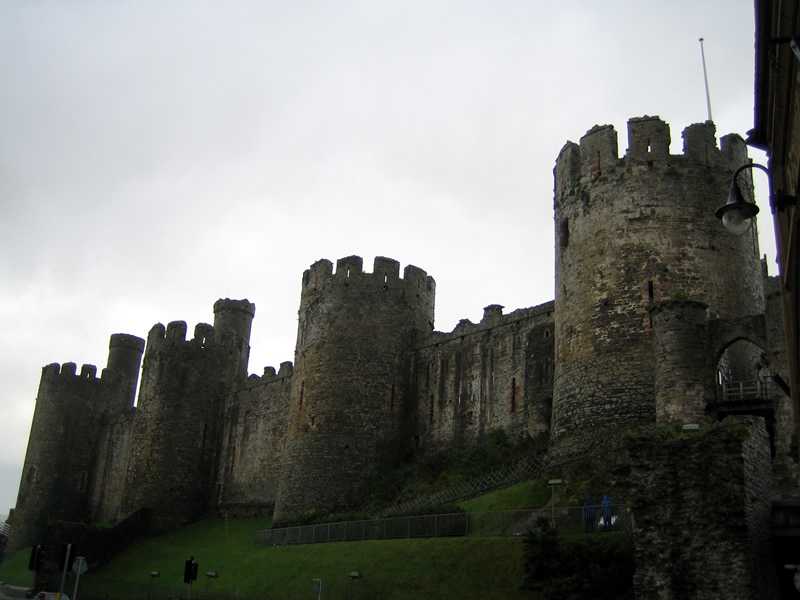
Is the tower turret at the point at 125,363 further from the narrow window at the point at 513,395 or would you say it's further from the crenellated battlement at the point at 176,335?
the narrow window at the point at 513,395

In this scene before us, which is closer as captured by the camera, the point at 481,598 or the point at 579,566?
the point at 579,566

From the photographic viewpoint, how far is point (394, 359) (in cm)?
3975

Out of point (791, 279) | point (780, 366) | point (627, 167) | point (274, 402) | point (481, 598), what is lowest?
point (481, 598)

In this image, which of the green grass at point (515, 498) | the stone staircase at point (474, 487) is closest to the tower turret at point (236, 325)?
the stone staircase at point (474, 487)

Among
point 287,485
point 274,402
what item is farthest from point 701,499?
point 274,402

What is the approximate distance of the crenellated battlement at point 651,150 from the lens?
28.4 metres

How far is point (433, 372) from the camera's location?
131 feet

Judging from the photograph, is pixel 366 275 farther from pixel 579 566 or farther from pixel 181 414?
pixel 579 566

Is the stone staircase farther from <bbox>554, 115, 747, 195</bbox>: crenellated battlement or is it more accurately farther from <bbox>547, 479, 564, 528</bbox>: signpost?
<bbox>554, 115, 747, 195</bbox>: crenellated battlement

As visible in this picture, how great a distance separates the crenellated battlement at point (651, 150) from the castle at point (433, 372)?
0.06 metres

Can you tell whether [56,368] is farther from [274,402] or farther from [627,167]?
[627,167]

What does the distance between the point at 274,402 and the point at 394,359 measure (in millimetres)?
11505

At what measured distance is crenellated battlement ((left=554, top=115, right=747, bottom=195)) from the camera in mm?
28422

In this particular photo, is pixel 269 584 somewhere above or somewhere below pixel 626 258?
below
